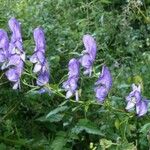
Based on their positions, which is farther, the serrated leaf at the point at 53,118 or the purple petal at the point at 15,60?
the serrated leaf at the point at 53,118

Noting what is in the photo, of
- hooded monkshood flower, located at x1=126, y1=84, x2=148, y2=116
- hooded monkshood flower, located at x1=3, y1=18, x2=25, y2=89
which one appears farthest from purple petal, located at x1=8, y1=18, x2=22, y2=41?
hooded monkshood flower, located at x1=126, y1=84, x2=148, y2=116

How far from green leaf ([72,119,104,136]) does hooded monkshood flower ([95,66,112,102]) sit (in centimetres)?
11

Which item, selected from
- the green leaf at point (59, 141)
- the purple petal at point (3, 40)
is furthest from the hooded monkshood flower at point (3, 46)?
the green leaf at point (59, 141)

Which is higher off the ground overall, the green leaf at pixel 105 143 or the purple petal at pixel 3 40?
the purple petal at pixel 3 40

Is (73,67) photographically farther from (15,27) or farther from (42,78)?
(15,27)

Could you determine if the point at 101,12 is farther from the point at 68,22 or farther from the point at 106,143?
the point at 106,143

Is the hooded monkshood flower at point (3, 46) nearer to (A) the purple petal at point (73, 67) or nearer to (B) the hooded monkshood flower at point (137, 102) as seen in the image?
(A) the purple petal at point (73, 67)

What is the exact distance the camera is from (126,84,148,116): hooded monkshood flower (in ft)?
6.55

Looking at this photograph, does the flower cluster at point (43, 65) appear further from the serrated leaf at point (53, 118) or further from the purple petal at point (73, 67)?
the serrated leaf at point (53, 118)

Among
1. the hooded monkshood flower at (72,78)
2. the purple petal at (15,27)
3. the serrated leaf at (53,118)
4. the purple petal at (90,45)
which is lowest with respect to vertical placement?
the serrated leaf at (53,118)

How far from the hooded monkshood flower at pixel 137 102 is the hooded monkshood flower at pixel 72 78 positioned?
0.66 feet

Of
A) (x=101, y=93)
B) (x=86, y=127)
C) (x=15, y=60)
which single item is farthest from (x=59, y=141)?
(x=15, y=60)

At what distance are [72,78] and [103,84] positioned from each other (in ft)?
0.38

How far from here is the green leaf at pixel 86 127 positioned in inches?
79.3
